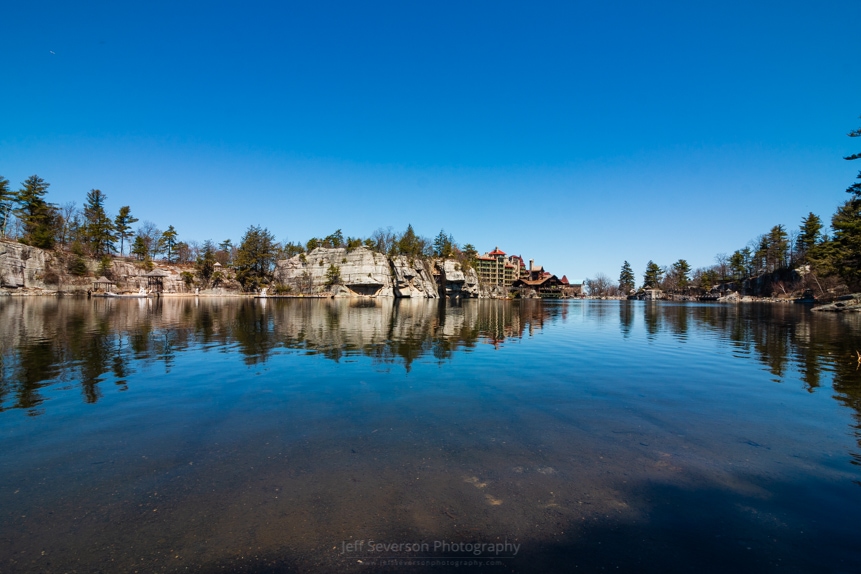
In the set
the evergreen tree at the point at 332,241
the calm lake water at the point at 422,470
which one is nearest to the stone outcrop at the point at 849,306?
the calm lake water at the point at 422,470

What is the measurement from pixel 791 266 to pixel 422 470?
127951 mm

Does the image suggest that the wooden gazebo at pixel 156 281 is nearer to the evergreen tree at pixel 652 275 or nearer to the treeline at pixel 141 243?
the treeline at pixel 141 243

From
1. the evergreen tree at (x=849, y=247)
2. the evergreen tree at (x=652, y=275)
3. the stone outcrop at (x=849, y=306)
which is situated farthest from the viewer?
the evergreen tree at (x=652, y=275)

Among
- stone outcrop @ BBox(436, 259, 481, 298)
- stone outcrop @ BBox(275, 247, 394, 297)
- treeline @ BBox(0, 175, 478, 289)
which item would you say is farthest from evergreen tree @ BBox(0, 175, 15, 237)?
stone outcrop @ BBox(436, 259, 481, 298)

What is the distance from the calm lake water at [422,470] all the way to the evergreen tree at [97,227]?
9797 cm

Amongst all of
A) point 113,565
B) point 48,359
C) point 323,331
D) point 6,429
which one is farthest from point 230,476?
point 323,331

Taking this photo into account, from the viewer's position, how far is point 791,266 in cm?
9800

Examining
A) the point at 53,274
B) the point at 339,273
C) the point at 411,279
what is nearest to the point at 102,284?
the point at 53,274

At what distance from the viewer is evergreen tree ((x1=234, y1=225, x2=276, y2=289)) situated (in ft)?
323

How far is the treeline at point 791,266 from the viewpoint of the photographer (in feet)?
161

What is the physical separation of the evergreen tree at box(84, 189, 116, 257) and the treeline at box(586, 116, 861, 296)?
405 feet

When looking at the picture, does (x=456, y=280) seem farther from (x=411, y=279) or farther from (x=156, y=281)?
(x=156, y=281)

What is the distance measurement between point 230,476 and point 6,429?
17.3 ft

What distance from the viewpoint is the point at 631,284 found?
17400 cm
